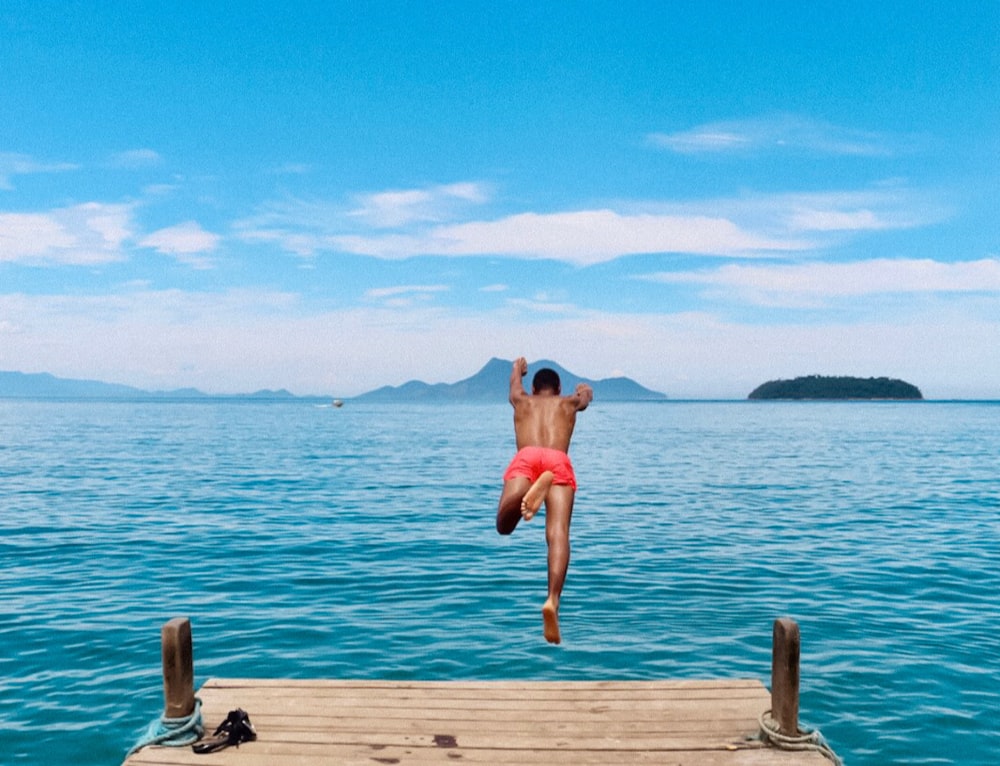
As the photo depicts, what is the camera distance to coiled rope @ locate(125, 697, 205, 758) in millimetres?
9016

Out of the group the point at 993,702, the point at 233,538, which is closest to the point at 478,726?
the point at 993,702

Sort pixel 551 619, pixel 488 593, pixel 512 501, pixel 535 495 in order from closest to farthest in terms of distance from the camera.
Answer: pixel 551 619
pixel 535 495
pixel 512 501
pixel 488 593

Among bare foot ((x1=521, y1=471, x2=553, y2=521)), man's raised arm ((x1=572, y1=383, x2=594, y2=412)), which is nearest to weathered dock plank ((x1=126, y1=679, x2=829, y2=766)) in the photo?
bare foot ((x1=521, y1=471, x2=553, y2=521))

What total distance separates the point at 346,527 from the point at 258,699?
63.9 feet

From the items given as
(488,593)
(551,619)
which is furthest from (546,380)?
(488,593)

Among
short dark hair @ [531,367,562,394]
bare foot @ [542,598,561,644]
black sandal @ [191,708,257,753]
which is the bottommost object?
black sandal @ [191,708,257,753]

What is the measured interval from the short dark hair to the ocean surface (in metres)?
5.81

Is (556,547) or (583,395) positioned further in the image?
(583,395)

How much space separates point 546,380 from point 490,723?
13.2 ft

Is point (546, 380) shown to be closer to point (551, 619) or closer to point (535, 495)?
point (535, 495)

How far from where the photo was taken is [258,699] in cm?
1020

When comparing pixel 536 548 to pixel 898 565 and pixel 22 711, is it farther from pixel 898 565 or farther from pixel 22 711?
pixel 22 711

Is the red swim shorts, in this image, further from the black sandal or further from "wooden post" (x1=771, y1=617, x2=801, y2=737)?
the black sandal

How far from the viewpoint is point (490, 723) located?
9453 millimetres
